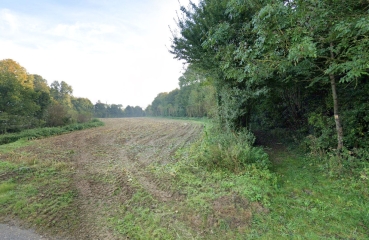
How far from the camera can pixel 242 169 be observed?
189 inches

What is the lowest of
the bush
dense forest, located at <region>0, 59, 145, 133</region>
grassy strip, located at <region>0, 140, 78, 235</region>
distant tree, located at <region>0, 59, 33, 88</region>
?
grassy strip, located at <region>0, 140, 78, 235</region>

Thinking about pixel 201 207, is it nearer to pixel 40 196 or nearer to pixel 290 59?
pixel 290 59

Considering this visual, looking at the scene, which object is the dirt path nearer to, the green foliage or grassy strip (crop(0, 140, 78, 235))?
grassy strip (crop(0, 140, 78, 235))

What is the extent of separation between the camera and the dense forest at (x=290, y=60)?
12.3 feet

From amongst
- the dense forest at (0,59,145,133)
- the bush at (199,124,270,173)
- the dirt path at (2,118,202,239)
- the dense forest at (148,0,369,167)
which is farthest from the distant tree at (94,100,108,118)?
the bush at (199,124,270,173)

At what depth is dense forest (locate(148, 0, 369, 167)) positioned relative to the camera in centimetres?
374

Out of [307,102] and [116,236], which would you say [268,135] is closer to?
[307,102]

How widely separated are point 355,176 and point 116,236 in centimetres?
523

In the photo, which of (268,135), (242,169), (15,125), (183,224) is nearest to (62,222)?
(183,224)

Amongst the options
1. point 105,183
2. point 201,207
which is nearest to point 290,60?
point 201,207

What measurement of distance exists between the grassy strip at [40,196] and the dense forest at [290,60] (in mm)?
5154

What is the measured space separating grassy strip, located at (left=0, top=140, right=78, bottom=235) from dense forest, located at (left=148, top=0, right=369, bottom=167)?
5.15 metres

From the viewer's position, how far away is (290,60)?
4.19m

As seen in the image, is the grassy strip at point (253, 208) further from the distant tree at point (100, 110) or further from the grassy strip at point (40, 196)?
the distant tree at point (100, 110)
